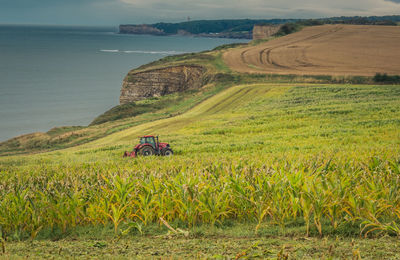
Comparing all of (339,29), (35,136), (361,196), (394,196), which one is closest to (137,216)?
(361,196)

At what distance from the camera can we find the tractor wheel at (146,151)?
1921 cm

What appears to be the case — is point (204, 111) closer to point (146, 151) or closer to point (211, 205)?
point (146, 151)

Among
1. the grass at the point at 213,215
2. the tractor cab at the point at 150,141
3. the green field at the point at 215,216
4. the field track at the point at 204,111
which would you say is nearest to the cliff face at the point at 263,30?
the field track at the point at 204,111

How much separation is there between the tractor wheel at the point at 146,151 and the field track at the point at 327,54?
1383 inches

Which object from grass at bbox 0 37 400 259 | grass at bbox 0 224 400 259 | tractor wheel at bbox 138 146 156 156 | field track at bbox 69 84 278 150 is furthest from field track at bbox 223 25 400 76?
grass at bbox 0 224 400 259

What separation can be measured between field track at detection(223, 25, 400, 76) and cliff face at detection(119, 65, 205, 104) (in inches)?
242

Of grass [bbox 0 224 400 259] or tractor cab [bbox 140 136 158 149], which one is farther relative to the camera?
tractor cab [bbox 140 136 158 149]

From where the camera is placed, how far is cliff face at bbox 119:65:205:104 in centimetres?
5962

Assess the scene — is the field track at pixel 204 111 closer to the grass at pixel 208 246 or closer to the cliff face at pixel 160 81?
the cliff face at pixel 160 81

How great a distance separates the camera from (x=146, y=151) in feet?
63.3

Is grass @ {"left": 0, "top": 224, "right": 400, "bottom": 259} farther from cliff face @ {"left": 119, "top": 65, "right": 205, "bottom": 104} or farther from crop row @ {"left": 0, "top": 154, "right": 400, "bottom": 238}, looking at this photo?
cliff face @ {"left": 119, "top": 65, "right": 205, "bottom": 104}

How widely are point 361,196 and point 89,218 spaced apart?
5329mm

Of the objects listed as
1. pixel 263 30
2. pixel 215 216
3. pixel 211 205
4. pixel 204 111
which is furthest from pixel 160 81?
pixel 263 30

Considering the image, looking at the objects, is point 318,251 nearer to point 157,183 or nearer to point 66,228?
point 157,183
